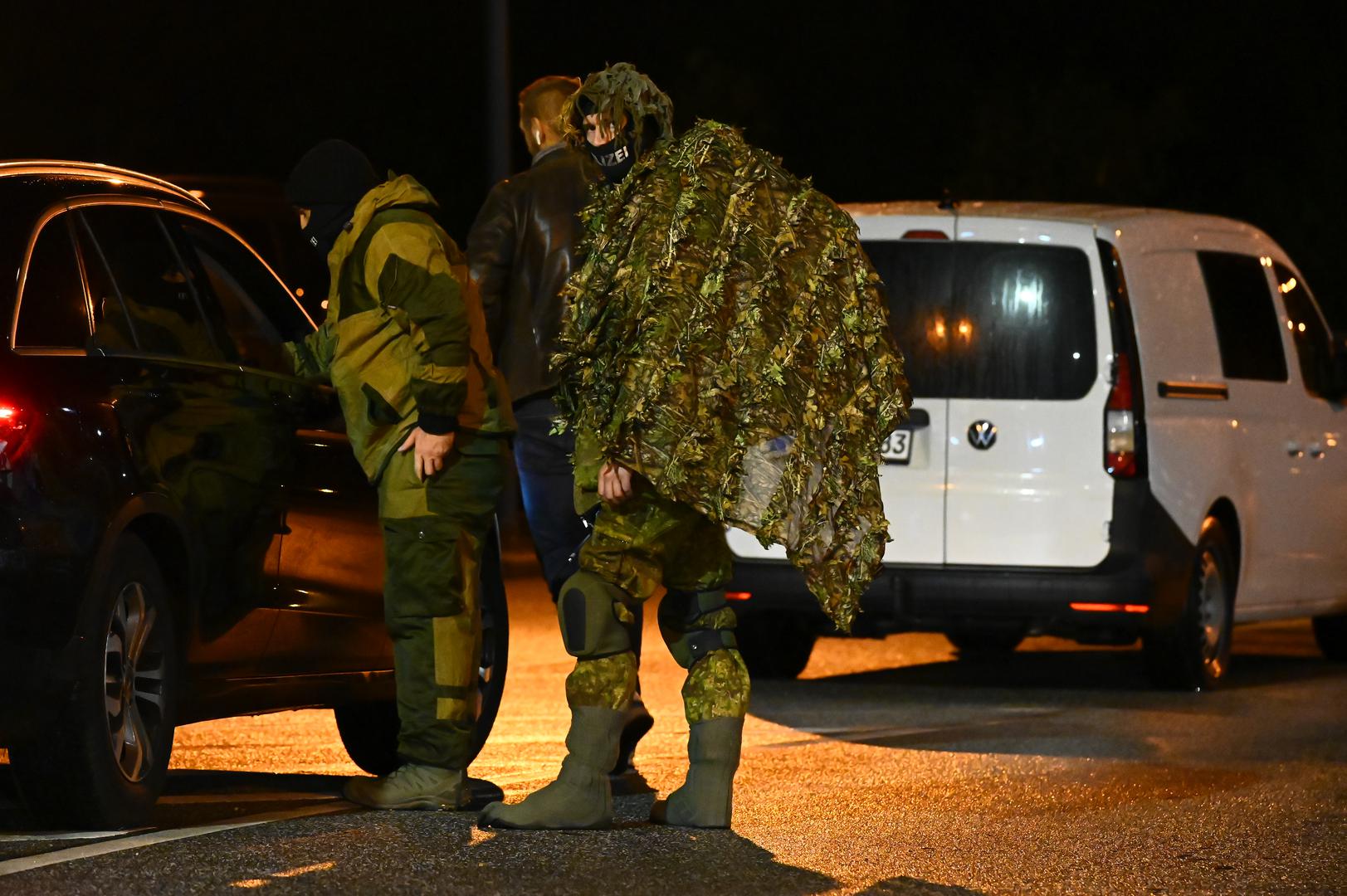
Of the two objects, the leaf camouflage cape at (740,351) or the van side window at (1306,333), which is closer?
the leaf camouflage cape at (740,351)

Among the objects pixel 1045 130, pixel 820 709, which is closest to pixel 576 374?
pixel 820 709

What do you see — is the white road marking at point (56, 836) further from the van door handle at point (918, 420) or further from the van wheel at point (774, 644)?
the van wheel at point (774, 644)

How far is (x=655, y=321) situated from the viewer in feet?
20.3

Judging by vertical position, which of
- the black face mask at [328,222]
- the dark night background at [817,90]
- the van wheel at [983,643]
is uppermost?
the dark night background at [817,90]

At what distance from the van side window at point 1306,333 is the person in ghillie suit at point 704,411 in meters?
5.96

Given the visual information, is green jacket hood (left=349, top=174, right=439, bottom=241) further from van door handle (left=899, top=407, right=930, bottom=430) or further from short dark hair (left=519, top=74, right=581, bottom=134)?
van door handle (left=899, top=407, right=930, bottom=430)

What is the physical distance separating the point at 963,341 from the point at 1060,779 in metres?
2.90

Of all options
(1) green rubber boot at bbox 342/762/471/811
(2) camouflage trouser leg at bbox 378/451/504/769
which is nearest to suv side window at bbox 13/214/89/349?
(2) camouflage trouser leg at bbox 378/451/504/769

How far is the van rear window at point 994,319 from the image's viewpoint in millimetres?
10445

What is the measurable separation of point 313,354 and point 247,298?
0.32 metres

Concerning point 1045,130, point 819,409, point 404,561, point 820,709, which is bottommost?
point 820,709

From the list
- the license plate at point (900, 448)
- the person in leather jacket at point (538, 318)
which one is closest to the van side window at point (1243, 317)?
the license plate at point (900, 448)

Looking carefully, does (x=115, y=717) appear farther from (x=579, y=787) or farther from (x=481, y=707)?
(x=481, y=707)

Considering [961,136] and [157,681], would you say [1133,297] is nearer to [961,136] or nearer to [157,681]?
[157,681]
